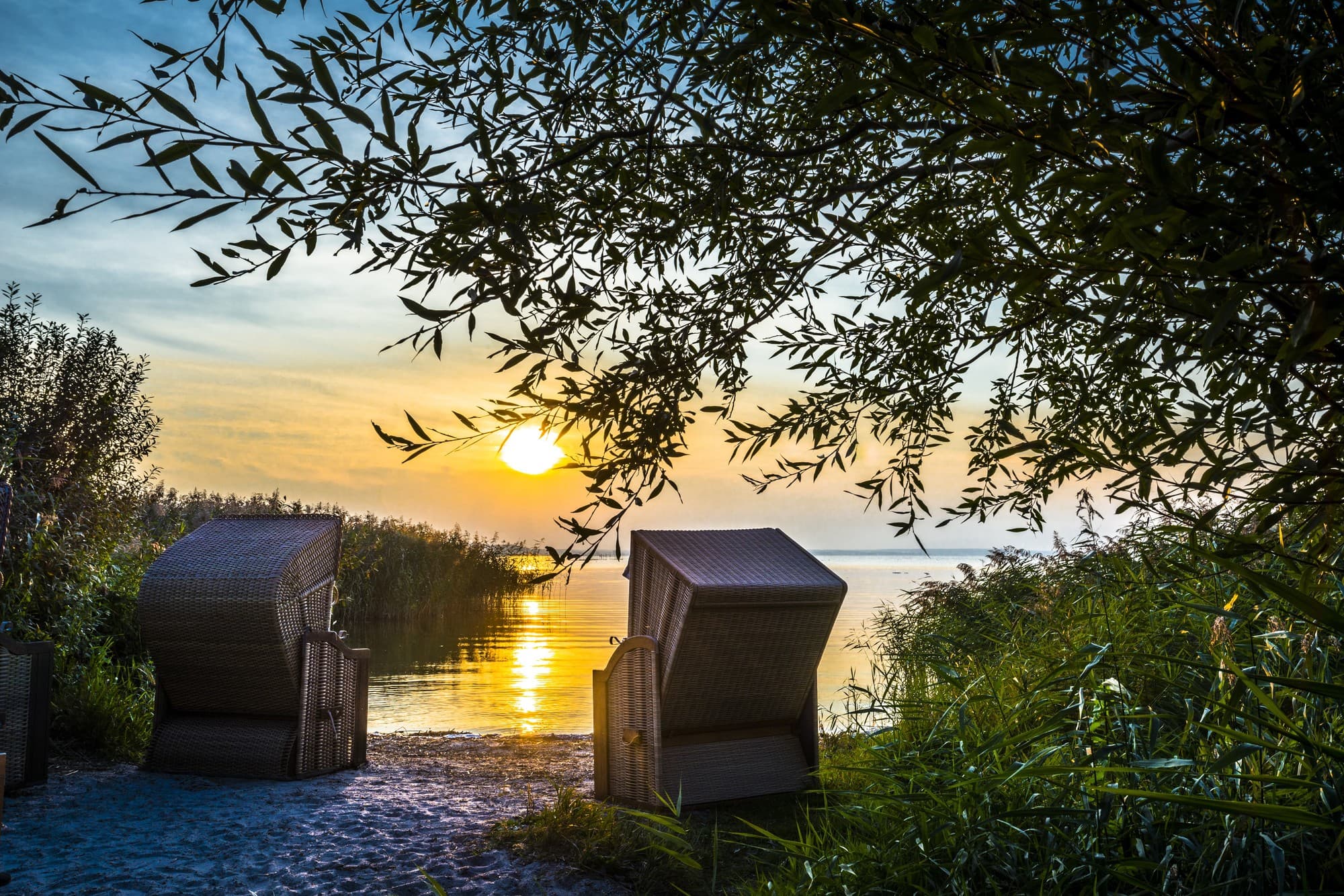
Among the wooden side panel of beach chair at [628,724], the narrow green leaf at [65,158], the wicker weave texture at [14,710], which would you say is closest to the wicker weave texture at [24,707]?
the wicker weave texture at [14,710]

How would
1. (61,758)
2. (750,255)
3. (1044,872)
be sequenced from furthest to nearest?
(61,758) < (750,255) < (1044,872)

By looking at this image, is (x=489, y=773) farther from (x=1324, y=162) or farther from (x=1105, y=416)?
(x=1324, y=162)

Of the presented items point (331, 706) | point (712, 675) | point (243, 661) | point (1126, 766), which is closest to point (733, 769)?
point (712, 675)

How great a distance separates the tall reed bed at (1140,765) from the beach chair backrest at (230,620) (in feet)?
14.1

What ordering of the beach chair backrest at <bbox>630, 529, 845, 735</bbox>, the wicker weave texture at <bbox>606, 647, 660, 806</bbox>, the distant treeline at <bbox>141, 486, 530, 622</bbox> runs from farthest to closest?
the distant treeline at <bbox>141, 486, 530, 622</bbox>
the wicker weave texture at <bbox>606, 647, 660, 806</bbox>
the beach chair backrest at <bbox>630, 529, 845, 735</bbox>

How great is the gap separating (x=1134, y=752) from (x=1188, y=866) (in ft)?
1.19

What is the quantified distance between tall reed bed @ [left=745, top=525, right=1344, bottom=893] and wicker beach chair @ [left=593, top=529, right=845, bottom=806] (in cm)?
163

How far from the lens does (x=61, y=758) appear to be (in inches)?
272

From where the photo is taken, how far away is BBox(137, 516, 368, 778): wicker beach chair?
6543 mm

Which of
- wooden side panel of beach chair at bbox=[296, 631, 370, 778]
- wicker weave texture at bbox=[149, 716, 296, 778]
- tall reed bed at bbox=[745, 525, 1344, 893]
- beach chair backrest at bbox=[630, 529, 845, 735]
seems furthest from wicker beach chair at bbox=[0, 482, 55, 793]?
tall reed bed at bbox=[745, 525, 1344, 893]

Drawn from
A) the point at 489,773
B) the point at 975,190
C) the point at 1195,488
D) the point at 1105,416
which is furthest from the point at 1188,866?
the point at 489,773

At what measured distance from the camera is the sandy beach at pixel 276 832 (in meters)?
4.54

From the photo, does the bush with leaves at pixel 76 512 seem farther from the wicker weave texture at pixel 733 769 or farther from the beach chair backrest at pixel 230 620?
the wicker weave texture at pixel 733 769

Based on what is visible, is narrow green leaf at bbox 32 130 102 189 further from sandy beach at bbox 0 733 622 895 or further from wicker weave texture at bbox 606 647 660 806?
wicker weave texture at bbox 606 647 660 806
